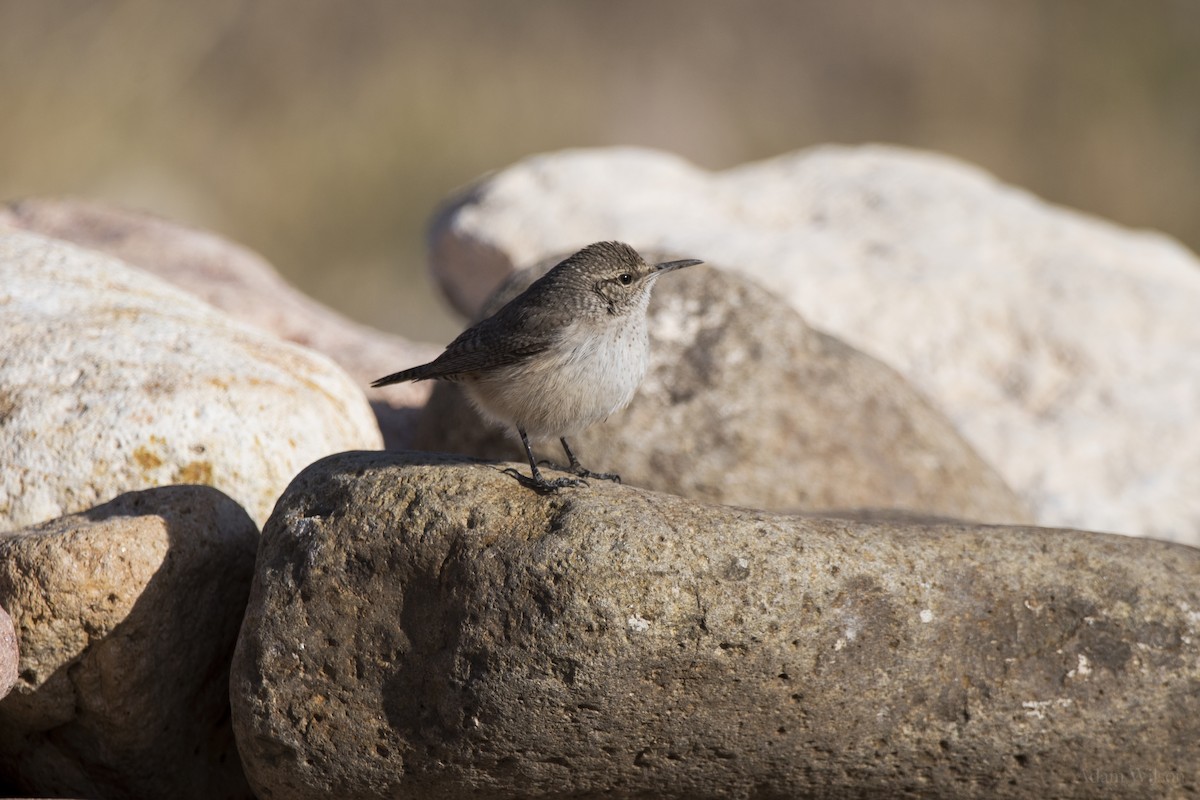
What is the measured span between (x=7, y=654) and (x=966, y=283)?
7006 mm

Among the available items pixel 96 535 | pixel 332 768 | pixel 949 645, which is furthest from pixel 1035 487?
pixel 96 535

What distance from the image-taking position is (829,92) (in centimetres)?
1903

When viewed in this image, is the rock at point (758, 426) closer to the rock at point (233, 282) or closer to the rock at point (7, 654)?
the rock at point (233, 282)

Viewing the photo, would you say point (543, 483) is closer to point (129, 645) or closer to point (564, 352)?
point (564, 352)

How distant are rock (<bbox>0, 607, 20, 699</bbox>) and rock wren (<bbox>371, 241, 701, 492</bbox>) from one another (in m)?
1.81

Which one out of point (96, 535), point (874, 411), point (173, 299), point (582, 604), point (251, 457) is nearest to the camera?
point (582, 604)

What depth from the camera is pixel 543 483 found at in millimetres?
4930

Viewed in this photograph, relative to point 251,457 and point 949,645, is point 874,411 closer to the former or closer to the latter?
point 949,645

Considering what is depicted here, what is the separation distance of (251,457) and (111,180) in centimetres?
1132

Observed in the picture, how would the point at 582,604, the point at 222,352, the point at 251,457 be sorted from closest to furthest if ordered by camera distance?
the point at 582,604, the point at 251,457, the point at 222,352

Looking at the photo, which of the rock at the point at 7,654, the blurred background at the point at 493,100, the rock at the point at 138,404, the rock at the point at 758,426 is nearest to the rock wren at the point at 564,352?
the rock at the point at 138,404

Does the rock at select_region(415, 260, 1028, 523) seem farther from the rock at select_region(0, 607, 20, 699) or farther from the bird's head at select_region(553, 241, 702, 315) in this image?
the rock at select_region(0, 607, 20, 699)

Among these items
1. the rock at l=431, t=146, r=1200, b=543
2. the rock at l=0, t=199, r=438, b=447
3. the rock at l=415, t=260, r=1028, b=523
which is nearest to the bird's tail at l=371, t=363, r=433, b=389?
the rock at l=415, t=260, r=1028, b=523

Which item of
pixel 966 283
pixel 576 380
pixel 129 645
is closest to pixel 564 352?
pixel 576 380
